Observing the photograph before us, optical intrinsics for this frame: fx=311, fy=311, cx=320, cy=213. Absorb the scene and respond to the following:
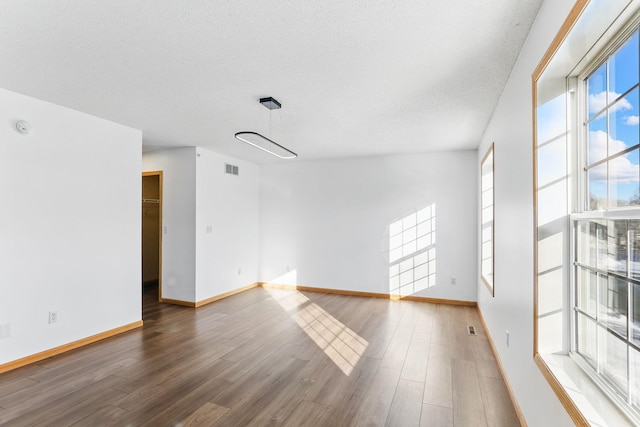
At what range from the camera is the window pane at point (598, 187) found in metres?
1.37

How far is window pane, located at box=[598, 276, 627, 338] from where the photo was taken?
4.01ft

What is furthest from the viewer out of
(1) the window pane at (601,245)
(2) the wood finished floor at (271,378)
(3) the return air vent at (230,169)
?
(3) the return air vent at (230,169)

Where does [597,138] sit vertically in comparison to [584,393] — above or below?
above

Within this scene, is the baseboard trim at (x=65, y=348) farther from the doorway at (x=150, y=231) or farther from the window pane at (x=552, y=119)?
the window pane at (x=552, y=119)

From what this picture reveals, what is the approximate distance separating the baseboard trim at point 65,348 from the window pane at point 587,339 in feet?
14.3

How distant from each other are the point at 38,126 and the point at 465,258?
18.8 ft

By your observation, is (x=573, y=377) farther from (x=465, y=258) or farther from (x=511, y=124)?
(x=465, y=258)

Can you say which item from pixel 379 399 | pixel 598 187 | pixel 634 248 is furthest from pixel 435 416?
pixel 598 187

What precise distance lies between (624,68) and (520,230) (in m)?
1.13

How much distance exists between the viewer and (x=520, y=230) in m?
2.11

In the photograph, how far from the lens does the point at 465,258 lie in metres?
5.05

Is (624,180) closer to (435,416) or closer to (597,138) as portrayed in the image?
(597,138)

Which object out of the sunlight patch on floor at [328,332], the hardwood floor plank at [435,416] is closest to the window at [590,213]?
the hardwood floor plank at [435,416]

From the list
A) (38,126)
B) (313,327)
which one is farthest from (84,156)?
(313,327)
